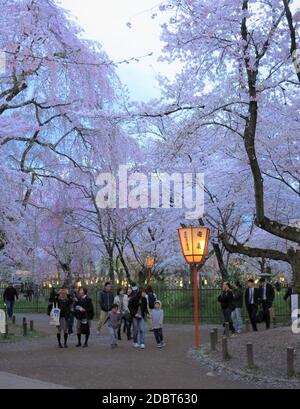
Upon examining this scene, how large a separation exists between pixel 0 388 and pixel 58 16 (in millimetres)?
11984

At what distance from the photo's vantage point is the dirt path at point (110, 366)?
9.70 metres

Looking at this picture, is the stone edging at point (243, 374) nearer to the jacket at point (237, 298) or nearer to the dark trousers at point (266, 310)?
the jacket at point (237, 298)

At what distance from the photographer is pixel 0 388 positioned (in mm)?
8750

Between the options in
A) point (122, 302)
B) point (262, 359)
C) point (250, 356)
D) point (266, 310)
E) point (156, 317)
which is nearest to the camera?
point (250, 356)

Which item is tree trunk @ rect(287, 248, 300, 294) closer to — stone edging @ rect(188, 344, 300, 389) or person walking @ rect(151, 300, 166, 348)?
stone edging @ rect(188, 344, 300, 389)

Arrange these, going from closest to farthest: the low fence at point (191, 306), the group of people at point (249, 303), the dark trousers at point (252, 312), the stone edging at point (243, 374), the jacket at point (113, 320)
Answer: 1. the stone edging at point (243, 374)
2. the jacket at point (113, 320)
3. the group of people at point (249, 303)
4. the dark trousers at point (252, 312)
5. the low fence at point (191, 306)

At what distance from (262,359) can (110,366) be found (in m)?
3.22

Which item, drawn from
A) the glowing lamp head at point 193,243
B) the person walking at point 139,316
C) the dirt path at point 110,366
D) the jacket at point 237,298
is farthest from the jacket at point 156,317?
the jacket at point 237,298

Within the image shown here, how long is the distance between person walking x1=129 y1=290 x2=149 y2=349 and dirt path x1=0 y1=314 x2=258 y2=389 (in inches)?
12.0

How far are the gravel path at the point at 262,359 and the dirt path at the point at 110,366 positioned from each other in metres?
0.37

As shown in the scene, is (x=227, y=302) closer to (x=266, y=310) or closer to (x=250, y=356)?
(x=266, y=310)

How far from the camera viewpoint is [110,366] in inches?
460

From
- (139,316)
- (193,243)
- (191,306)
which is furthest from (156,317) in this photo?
(191,306)
